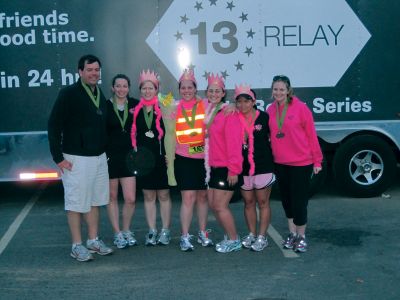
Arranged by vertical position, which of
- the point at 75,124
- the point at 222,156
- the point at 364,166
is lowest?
the point at 364,166

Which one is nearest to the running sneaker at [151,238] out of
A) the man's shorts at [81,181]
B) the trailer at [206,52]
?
the man's shorts at [81,181]

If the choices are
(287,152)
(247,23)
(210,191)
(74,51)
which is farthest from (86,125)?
(247,23)

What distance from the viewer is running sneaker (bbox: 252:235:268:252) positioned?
5.71 m

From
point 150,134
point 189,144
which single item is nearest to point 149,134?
point 150,134

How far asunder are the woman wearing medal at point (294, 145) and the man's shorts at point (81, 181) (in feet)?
5.47

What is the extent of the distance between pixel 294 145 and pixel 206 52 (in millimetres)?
2419

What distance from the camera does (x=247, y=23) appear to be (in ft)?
24.7

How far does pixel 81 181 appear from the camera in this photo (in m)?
5.47

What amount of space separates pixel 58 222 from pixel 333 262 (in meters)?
3.34

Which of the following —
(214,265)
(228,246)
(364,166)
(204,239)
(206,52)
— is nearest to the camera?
(214,265)

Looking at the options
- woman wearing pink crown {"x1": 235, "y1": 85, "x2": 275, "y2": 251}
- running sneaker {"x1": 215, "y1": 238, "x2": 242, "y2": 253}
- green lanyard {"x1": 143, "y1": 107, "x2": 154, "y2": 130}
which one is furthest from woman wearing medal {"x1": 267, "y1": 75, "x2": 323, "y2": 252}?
green lanyard {"x1": 143, "y1": 107, "x2": 154, "y2": 130}

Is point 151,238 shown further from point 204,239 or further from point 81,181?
point 81,181

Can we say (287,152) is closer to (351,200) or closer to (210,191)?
(210,191)

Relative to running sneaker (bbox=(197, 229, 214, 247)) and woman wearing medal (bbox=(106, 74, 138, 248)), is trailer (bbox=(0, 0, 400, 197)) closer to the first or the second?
woman wearing medal (bbox=(106, 74, 138, 248))
